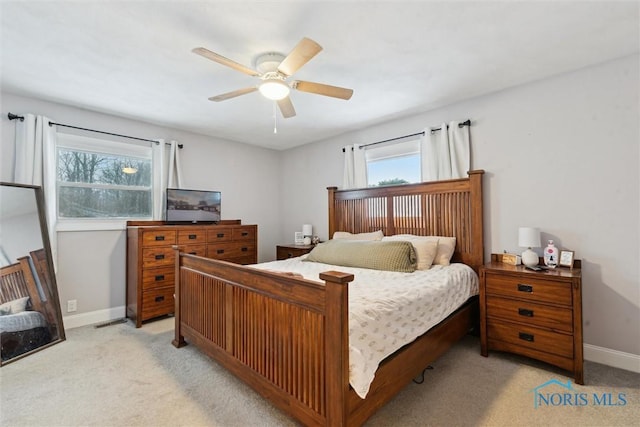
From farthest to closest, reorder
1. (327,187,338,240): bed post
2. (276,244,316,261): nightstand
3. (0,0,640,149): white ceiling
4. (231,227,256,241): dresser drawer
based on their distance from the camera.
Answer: (327,187,338,240): bed post < (276,244,316,261): nightstand < (231,227,256,241): dresser drawer < (0,0,640,149): white ceiling

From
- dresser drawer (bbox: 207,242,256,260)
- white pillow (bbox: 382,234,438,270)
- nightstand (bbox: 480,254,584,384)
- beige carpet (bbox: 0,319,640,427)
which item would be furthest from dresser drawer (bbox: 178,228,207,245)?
nightstand (bbox: 480,254,584,384)

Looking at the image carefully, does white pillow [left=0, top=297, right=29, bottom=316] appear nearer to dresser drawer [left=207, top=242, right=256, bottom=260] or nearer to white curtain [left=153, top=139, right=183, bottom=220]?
white curtain [left=153, top=139, right=183, bottom=220]

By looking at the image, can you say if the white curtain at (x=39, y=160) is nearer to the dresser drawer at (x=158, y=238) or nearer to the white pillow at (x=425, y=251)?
the dresser drawer at (x=158, y=238)

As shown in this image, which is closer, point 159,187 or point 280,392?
point 280,392

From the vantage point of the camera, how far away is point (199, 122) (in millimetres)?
3893

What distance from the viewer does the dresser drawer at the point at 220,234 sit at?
12.7 feet

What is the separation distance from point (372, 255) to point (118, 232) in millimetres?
3231

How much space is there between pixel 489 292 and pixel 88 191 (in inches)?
181

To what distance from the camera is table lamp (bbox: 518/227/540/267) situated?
2574 millimetres

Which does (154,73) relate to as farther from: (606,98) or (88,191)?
(606,98)

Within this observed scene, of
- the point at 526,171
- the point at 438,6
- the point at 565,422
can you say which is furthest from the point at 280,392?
the point at 526,171

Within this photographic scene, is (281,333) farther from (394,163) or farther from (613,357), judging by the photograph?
(394,163)

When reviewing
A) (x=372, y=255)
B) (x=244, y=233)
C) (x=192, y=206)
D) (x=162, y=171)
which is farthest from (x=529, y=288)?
(x=162, y=171)

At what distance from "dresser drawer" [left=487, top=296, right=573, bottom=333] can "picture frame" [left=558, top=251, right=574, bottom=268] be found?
489 mm
